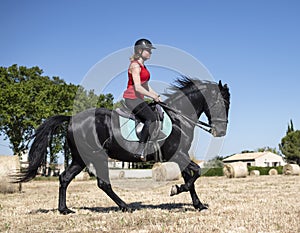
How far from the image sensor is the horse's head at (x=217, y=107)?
898 centimetres

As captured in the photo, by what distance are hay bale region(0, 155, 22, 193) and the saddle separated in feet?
26.8

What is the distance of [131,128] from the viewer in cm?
881

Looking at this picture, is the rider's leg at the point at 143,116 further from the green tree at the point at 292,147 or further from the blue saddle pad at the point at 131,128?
the green tree at the point at 292,147

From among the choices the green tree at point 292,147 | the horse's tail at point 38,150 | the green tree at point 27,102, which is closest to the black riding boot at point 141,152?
the horse's tail at point 38,150

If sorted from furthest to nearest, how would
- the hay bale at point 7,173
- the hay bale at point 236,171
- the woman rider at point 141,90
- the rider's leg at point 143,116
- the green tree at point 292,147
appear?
the green tree at point 292,147 < the hay bale at point 236,171 < the hay bale at point 7,173 < the rider's leg at point 143,116 < the woman rider at point 141,90

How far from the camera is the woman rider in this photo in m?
8.20

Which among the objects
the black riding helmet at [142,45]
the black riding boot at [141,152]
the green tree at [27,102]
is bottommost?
the black riding boot at [141,152]

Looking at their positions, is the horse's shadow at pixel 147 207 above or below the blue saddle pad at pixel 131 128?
below

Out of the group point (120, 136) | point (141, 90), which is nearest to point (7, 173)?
point (120, 136)

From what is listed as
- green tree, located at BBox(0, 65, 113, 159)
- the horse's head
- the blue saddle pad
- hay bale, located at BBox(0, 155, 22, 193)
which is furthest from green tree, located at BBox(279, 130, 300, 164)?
the blue saddle pad

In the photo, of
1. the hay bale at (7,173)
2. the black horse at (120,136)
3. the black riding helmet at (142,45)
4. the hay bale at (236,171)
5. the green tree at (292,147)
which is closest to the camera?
the black riding helmet at (142,45)

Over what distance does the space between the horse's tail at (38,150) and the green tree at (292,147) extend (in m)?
74.9

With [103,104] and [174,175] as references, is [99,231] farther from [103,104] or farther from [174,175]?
[103,104]

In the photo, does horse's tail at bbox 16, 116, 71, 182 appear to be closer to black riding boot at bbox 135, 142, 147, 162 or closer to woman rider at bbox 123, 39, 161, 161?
woman rider at bbox 123, 39, 161, 161
